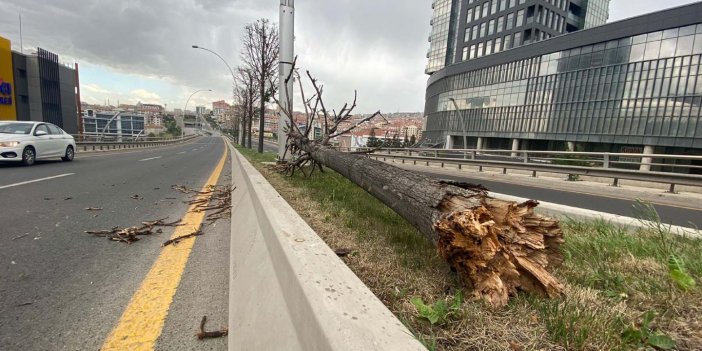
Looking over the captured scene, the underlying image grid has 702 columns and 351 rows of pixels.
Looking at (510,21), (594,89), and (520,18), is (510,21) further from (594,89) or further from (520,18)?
(594,89)

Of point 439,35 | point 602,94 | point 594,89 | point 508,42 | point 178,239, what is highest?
point 439,35

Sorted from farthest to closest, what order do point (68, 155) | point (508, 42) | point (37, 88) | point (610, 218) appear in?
point (508, 42), point (37, 88), point (68, 155), point (610, 218)

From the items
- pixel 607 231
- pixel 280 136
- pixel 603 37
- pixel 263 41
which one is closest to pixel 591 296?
pixel 607 231

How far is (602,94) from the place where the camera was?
43438 mm

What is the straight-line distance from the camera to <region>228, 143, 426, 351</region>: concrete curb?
1194mm

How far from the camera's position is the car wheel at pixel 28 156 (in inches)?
391

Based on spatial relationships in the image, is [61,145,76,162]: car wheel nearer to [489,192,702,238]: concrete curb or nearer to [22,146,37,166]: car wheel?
[22,146,37,166]: car wheel

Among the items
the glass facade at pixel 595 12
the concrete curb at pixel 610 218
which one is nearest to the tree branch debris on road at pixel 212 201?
the concrete curb at pixel 610 218

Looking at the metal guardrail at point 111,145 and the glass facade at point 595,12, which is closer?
the metal guardrail at point 111,145

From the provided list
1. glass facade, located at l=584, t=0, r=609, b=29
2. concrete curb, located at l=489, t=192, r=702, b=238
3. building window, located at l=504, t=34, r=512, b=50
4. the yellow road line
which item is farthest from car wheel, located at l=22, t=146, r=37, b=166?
glass facade, located at l=584, t=0, r=609, b=29

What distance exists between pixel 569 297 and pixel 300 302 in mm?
1487

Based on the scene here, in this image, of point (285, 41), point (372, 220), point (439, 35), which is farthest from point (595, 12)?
point (372, 220)

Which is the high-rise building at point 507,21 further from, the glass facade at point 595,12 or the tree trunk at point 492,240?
the tree trunk at point 492,240

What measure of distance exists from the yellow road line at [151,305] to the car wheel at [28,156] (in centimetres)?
1019
